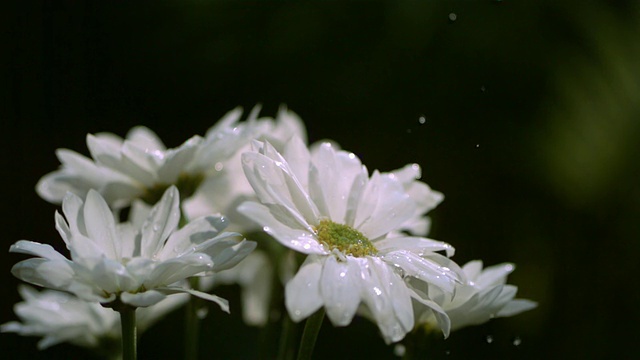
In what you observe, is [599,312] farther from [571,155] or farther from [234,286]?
[234,286]

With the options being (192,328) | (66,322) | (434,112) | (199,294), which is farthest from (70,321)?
(434,112)

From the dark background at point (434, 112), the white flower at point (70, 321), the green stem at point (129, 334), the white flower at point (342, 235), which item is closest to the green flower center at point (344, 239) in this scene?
the white flower at point (342, 235)

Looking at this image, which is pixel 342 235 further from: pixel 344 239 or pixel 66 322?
pixel 66 322

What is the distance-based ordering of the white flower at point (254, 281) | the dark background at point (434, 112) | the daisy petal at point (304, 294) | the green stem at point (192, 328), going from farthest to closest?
1. the dark background at point (434, 112)
2. the white flower at point (254, 281)
3. the green stem at point (192, 328)
4. the daisy petal at point (304, 294)

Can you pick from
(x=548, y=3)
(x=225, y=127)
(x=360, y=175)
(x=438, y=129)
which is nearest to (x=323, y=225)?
(x=360, y=175)

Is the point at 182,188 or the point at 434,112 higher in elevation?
the point at 434,112

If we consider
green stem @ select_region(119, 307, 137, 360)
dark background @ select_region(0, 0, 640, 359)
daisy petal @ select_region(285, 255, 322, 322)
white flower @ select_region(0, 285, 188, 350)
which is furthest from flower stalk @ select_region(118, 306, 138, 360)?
dark background @ select_region(0, 0, 640, 359)

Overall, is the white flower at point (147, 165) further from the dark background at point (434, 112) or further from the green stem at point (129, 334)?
the dark background at point (434, 112)

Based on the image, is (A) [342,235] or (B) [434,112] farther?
(B) [434,112]
